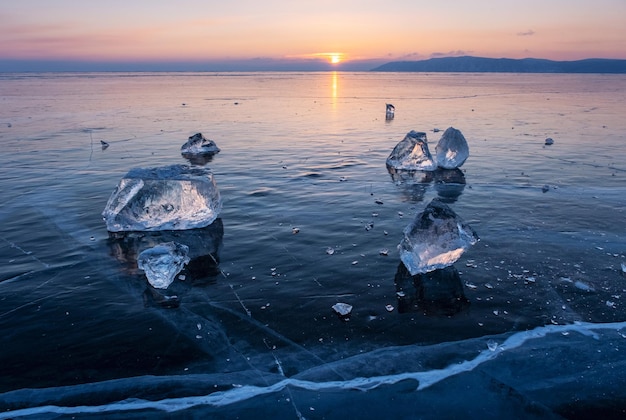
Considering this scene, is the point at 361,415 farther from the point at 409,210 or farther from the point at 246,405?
the point at 409,210

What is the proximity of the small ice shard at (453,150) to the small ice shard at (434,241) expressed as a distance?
29.4 ft

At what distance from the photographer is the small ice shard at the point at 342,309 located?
6.46 meters

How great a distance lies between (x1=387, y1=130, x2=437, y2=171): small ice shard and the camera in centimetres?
1611

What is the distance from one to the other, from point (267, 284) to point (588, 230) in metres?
7.54

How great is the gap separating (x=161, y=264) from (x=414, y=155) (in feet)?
37.5

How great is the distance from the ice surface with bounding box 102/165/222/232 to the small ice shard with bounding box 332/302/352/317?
16.0ft

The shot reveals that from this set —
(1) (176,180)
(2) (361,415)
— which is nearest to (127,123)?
(1) (176,180)

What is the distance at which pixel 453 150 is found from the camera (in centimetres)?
1623

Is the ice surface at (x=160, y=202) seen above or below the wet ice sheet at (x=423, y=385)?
above

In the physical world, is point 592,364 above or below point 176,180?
below

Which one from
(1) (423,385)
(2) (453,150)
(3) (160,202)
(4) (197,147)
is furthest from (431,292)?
(4) (197,147)

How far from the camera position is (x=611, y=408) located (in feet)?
15.3

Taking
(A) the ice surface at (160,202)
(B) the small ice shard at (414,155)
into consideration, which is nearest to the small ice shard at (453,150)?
(B) the small ice shard at (414,155)

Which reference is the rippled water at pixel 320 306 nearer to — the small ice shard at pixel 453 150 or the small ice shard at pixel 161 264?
the small ice shard at pixel 161 264
